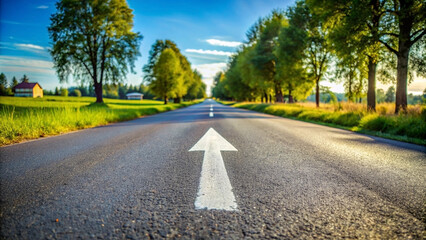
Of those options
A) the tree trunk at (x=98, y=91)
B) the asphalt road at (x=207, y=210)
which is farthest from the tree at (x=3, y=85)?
the tree trunk at (x=98, y=91)

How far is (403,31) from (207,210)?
43.8 feet

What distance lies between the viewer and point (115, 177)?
220 cm

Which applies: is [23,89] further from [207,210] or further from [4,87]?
[207,210]

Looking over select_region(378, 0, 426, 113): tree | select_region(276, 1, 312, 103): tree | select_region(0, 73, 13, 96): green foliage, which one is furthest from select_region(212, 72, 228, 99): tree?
select_region(0, 73, 13, 96): green foliage

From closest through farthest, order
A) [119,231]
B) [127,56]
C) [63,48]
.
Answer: [119,231], [63,48], [127,56]

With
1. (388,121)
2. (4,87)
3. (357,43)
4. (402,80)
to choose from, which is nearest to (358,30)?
(357,43)

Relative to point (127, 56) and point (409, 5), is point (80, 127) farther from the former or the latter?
point (127, 56)

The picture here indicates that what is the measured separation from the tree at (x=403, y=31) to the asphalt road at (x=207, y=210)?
364 inches

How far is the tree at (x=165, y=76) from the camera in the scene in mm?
31641

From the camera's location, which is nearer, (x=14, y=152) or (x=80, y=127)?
(x=14, y=152)

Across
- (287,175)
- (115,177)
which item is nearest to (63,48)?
(115,177)

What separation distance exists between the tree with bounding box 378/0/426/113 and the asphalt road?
30.3 feet

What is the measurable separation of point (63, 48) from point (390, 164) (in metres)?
24.5

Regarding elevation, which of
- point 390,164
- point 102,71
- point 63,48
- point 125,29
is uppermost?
point 125,29
